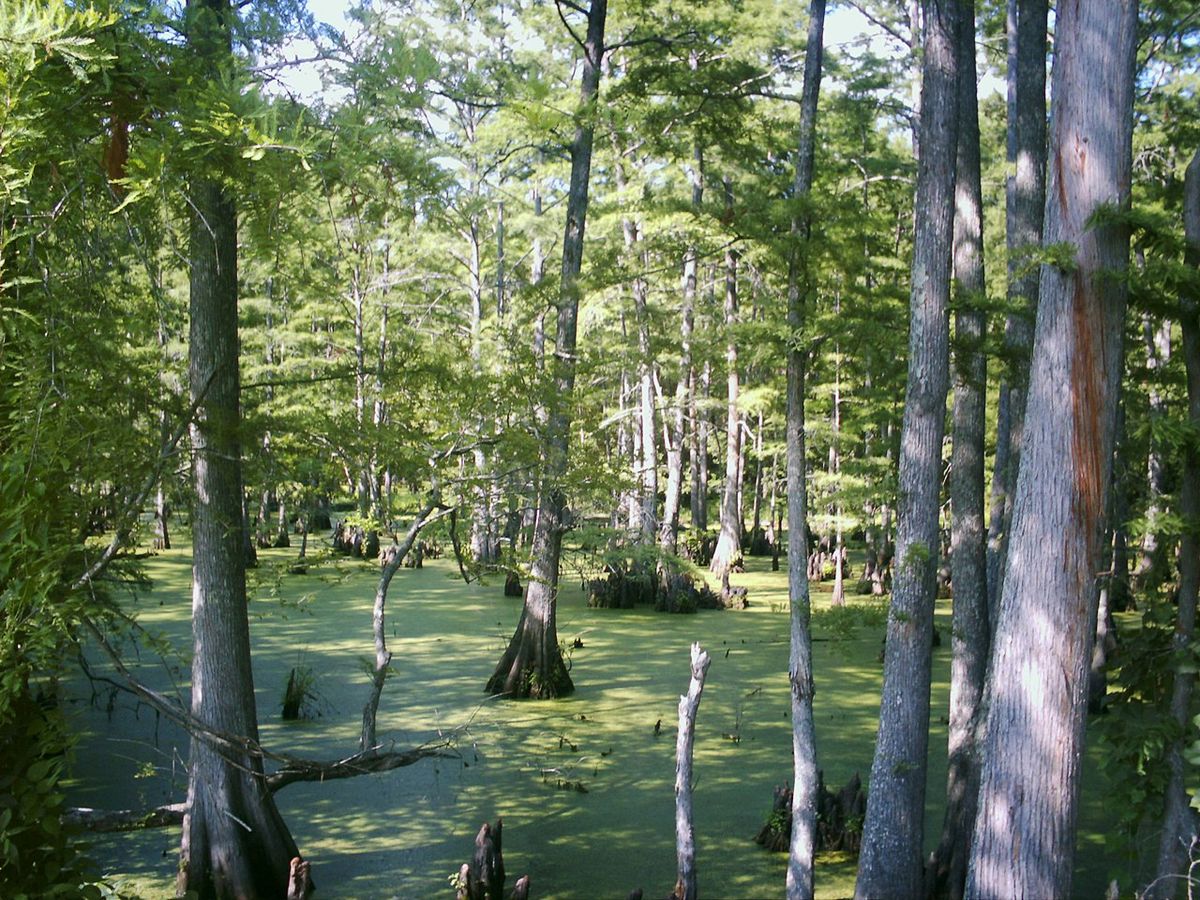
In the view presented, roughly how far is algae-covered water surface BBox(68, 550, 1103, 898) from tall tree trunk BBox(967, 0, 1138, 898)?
2.24m

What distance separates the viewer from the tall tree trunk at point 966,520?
20.6 ft

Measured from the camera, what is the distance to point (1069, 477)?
437 cm

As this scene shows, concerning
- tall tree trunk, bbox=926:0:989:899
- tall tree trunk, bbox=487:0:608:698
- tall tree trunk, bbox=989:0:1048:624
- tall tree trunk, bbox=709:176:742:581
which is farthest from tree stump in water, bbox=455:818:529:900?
tall tree trunk, bbox=709:176:742:581

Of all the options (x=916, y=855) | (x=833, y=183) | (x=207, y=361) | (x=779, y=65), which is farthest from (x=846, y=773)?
(x=779, y=65)

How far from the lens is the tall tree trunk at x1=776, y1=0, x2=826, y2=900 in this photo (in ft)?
19.6

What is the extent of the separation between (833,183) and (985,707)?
7.39 metres

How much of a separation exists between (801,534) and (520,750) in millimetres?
3514

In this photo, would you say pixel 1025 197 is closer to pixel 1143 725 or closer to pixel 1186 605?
pixel 1186 605

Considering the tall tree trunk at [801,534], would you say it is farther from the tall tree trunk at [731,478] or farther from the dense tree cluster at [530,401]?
the tall tree trunk at [731,478]

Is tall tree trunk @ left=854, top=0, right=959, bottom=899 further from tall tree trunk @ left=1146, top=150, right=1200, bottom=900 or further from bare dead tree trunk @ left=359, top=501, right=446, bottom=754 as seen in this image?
bare dead tree trunk @ left=359, top=501, right=446, bottom=754

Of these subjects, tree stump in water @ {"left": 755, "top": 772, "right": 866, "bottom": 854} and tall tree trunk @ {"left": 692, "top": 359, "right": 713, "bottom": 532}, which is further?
tall tree trunk @ {"left": 692, "top": 359, "right": 713, "bottom": 532}

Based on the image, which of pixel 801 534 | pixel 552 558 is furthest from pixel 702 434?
pixel 801 534

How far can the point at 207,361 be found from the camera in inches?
245

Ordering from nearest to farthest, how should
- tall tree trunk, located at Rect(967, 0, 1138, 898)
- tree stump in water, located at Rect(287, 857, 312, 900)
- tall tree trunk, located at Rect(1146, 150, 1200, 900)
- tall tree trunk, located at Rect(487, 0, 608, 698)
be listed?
tall tree trunk, located at Rect(967, 0, 1138, 898)
tall tree trunk, located at Rect(1146, 150, 1200, 900)
tree stump in water, located at Rect(287, 857, 312, 900)
tall tree trunk, located at Rect(487, 0, 608, 698)
